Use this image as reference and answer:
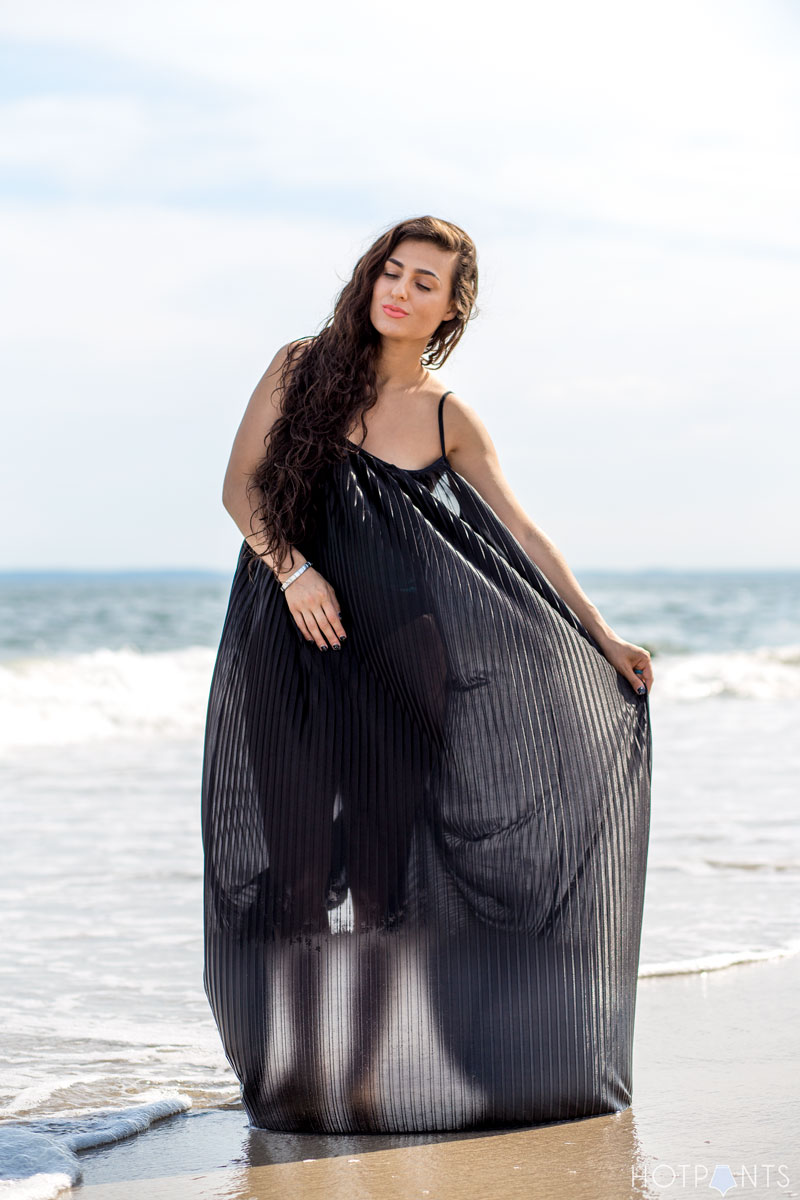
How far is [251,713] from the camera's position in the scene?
281 centimetres

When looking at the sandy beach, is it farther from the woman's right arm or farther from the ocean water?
the woman's right arm

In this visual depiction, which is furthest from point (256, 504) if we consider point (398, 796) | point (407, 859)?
point (407, 859)

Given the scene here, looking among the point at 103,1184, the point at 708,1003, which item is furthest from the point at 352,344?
the point at 708,1003

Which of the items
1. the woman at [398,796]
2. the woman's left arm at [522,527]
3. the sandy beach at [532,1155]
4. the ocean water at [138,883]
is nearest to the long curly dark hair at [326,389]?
the woman at [398,796]

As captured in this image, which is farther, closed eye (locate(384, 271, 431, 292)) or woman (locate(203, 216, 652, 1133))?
closed eye (locate(384, 271, 431, 292))

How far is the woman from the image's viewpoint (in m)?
2.72

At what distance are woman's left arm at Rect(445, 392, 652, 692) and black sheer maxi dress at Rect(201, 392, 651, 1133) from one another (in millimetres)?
185

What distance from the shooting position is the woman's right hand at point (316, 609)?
276 cm

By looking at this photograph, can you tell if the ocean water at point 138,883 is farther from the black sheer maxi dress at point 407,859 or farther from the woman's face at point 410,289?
the woman's face at point 410,289

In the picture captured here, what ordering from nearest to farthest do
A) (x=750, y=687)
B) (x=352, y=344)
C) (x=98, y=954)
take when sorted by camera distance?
(x=352, y=344) < (x=98, y=954) < (x=750, y=687)

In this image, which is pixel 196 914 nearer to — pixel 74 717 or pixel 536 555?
pixel 536 555

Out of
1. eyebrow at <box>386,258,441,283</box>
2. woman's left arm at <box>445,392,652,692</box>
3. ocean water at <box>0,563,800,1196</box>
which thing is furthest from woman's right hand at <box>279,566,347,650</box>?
ocean water at <box>0,563,800,1196</box>

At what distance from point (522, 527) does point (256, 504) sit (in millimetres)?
637

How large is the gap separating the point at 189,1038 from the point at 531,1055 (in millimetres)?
1253
